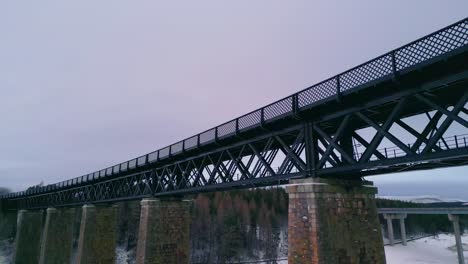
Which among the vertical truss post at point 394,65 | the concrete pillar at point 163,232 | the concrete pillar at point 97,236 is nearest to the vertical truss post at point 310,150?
the vertical truss post at point 394,65

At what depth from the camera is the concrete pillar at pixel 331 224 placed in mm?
11148

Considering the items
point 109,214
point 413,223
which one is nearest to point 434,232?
point 413,223

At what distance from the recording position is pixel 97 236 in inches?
1150

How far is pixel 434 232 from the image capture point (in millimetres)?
101812

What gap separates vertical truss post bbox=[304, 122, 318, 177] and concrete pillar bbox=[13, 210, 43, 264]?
49.9 metres

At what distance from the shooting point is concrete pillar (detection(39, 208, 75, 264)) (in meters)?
36.2

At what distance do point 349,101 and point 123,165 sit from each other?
76.0ft

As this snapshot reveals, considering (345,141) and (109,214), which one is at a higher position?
(345,141)

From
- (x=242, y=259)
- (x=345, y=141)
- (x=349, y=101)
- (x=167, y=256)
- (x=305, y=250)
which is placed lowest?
(x=242, y=259)

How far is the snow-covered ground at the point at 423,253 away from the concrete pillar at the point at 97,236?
1934 inches

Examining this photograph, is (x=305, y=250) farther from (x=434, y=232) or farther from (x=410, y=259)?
(x=434, y=232)

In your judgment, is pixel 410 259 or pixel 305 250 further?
pixel 410 259

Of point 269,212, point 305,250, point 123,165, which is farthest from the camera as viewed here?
point 269,212

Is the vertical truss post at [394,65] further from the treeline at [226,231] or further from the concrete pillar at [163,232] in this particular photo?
the treeline at [226,231]
